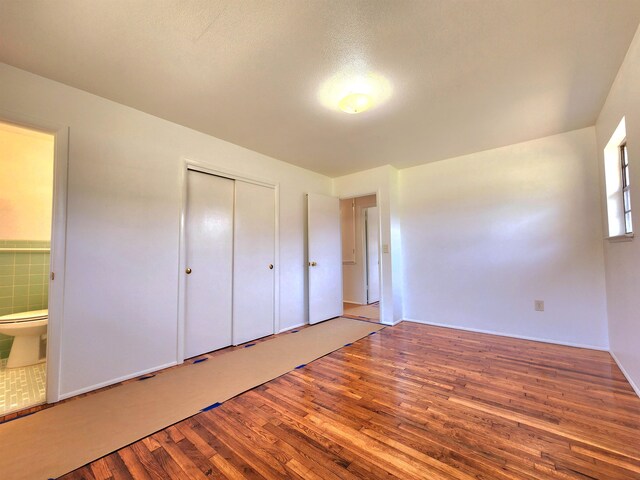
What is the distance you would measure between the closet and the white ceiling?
2.70 ft

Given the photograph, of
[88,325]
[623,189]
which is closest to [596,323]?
[623,189]

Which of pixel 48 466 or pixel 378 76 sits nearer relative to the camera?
pixel 48 466

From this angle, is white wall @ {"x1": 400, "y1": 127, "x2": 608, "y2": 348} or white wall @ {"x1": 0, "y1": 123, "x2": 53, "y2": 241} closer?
white wall @ {"x1": 0, "y1": 123, "x2": 53, "y2": 241}

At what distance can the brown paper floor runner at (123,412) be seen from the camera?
1404 millimetres

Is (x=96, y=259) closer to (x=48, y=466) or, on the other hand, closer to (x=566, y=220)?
(x=48, y=466)

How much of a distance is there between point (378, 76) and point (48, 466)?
9.90ft

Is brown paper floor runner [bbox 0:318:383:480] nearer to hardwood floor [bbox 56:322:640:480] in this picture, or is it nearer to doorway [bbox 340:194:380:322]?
hardwood floor [bbox 56:322:640:480]

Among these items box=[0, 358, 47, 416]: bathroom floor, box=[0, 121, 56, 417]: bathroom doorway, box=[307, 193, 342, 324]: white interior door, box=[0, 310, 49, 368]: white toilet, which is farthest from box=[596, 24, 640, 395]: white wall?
box=[0, 310, 49, 368]: white toilet

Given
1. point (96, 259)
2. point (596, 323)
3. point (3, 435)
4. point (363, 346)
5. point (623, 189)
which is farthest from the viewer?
point (363, 346)

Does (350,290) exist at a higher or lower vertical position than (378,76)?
lower

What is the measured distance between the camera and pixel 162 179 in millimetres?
2539

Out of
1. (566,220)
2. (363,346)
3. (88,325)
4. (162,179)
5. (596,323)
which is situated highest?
(162,179)

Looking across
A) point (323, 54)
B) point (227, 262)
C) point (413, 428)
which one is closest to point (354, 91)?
point (323, 54)

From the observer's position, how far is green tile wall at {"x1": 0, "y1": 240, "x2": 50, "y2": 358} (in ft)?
8.76
